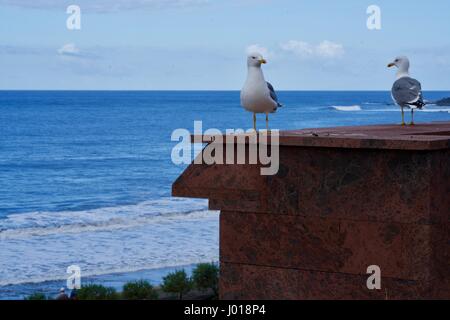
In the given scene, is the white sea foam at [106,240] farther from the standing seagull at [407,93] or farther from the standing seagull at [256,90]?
the standing seagull at [256,90]

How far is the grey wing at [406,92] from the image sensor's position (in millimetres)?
8922

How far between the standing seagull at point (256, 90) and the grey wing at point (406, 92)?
2.15m

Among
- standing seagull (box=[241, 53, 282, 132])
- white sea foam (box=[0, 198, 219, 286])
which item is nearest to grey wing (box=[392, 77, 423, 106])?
standing seagull (box=[241, 53, 282, 132])

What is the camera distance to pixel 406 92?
898cm

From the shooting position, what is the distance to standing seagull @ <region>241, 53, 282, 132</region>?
7250 millimetres

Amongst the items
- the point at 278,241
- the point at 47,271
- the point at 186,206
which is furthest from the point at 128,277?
the point at 278,241

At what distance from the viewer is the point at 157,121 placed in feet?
293

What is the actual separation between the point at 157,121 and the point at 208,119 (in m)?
5.39

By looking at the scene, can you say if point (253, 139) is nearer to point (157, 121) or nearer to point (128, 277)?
point (128, 277)
